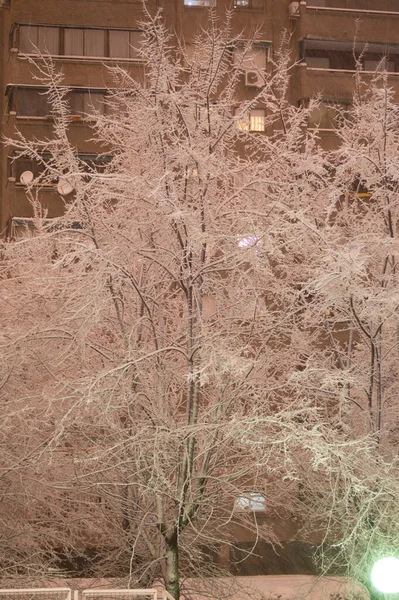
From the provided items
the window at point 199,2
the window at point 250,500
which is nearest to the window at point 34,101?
the window at point 199,2

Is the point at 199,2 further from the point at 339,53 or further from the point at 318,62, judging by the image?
the point at 339,53

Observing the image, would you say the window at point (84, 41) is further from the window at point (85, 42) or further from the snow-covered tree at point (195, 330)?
the snow-covered tree at point (195, 330)

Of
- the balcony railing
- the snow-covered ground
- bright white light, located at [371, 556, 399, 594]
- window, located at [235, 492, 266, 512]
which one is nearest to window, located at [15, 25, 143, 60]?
the balcony railing

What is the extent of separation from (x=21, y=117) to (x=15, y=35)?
2.69 meters

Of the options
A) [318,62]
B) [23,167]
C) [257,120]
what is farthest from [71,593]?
[318,62]

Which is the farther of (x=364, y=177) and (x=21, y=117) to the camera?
(x=21, y=117)

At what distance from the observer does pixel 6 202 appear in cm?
3334

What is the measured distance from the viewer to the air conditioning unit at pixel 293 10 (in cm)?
3422

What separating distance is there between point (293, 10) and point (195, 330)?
21.3 metres

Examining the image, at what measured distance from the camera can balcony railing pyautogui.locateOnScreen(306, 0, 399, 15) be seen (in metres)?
34.8

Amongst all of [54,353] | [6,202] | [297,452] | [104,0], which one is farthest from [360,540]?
[104,0]

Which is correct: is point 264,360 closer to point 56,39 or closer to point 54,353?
point 54,353

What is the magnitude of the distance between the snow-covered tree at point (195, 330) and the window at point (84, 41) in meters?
15.1

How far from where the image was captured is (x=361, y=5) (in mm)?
35062
